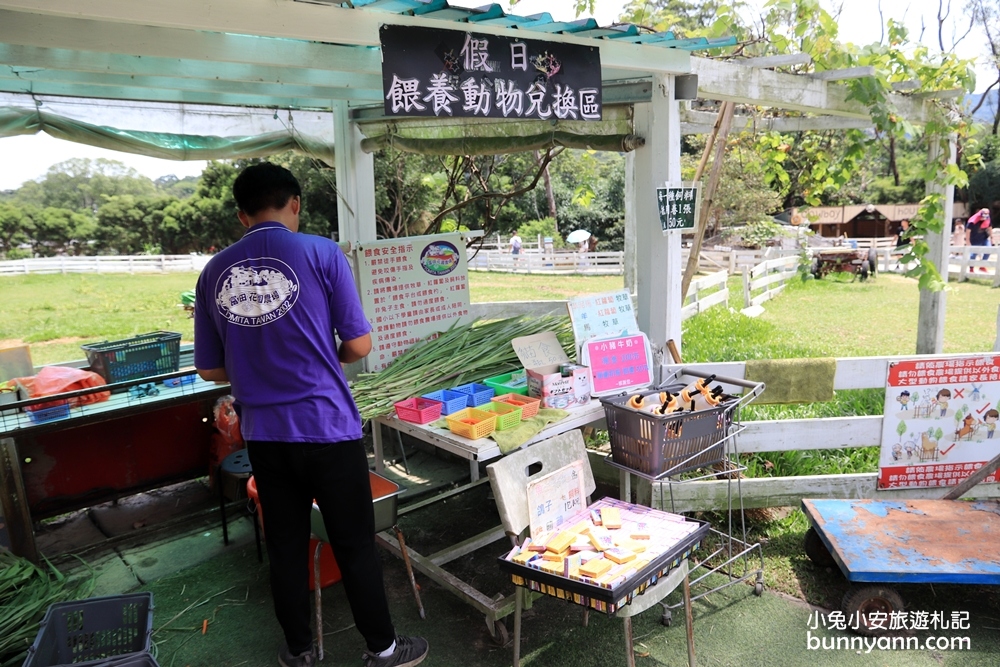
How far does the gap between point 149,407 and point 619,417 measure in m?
2.72

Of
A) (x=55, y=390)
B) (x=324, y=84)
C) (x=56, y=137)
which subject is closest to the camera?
(x=55, y=390)

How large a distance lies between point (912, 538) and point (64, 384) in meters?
4.73

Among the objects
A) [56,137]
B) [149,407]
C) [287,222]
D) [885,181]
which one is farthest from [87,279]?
[885,181]

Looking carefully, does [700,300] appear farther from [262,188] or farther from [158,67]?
[262,188]

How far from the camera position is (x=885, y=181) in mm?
36594

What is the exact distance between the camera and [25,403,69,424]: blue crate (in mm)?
3660

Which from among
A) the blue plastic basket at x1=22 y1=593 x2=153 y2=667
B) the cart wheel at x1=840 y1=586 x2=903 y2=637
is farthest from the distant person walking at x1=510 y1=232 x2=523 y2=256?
the blue plastic basket at x1=22 y1=593 x2=153 y2=667

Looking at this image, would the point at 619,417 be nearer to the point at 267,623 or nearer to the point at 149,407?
the point at 267,623

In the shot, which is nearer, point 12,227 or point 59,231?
point 12,227

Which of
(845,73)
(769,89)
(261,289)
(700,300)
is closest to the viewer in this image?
(261,289)

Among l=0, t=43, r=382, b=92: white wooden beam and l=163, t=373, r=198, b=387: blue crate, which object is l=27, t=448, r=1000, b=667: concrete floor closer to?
l=163, t=373, r=198, b=387: blue crate

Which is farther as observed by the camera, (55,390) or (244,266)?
(55,390)


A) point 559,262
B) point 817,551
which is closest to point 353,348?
point 817,551

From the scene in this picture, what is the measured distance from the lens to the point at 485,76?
3301 mm
